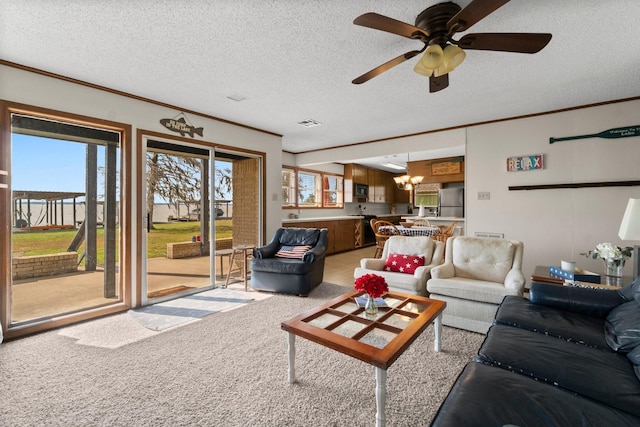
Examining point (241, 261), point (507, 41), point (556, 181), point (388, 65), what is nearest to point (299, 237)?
point (241, 261)

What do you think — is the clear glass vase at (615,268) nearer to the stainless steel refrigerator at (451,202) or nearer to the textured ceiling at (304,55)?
the textured ceiling at (304,55)

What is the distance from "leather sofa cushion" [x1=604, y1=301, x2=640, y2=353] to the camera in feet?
4.95

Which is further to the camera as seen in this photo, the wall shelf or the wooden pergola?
the wall shelf

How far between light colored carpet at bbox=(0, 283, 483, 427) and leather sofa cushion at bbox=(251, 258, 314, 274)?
3.68 ft

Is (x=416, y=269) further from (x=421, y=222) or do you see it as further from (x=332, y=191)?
(x=332, y=191)

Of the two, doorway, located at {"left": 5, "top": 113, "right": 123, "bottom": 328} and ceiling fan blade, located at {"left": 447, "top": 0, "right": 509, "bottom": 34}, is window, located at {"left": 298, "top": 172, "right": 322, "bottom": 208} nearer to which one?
doorway, located at {"left": 5, "top": 113, "right": 123, "bottom": 328}

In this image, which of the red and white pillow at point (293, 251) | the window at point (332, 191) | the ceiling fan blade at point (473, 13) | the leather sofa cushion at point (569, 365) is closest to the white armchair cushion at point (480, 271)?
the leather sofa cushion at point (569, 365)

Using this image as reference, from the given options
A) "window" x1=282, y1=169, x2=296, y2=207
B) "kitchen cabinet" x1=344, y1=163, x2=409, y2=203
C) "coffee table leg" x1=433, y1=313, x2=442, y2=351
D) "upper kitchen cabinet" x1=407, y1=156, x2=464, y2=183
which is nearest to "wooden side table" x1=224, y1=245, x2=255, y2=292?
"window" x1=282, y1=169, x2=296, y2=207

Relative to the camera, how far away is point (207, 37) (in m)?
2.24

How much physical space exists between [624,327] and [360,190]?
7.03 meters

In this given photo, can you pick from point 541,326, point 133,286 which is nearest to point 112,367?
point 133,286

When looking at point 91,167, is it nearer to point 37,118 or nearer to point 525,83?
point 37,118

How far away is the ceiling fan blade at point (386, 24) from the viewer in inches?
64.2

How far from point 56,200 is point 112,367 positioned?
2.12 meters
